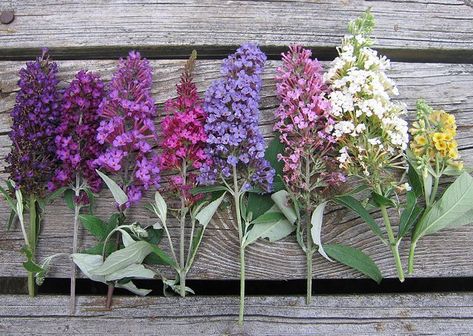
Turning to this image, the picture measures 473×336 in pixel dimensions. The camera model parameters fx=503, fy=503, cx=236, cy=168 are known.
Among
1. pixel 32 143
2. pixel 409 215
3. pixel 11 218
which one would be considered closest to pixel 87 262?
pixel 11 218

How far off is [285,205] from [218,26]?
99cm

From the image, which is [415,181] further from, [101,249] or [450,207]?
[101,249]

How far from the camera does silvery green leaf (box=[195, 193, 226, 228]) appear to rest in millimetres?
2123

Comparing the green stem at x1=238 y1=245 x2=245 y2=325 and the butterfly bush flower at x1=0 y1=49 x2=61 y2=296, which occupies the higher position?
the butterfly bush flower at x1=0 y1=49 x2=61 y2=296

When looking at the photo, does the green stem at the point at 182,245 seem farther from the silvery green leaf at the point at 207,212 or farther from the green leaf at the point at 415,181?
the green leaf at the point at 415,181

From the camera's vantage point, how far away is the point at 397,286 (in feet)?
8.18

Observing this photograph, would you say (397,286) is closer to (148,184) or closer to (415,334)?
(415,334)

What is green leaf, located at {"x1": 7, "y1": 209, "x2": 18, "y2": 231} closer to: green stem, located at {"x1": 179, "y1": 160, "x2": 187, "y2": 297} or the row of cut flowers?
the row of cut flowers

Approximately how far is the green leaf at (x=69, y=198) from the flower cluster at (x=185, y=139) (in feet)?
1.42

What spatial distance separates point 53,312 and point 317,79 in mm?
1524

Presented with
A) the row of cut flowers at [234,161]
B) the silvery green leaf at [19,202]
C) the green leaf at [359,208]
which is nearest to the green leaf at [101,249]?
the row of cut flowers at [234,161]

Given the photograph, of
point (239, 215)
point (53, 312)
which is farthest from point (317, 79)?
point (53, 312)

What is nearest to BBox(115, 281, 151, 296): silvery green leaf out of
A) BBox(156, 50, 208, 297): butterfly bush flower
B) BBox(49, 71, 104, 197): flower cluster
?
BBox(156, 50, 208, 297): butterfly bush flower

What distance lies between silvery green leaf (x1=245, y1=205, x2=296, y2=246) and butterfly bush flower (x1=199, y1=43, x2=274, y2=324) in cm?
4
